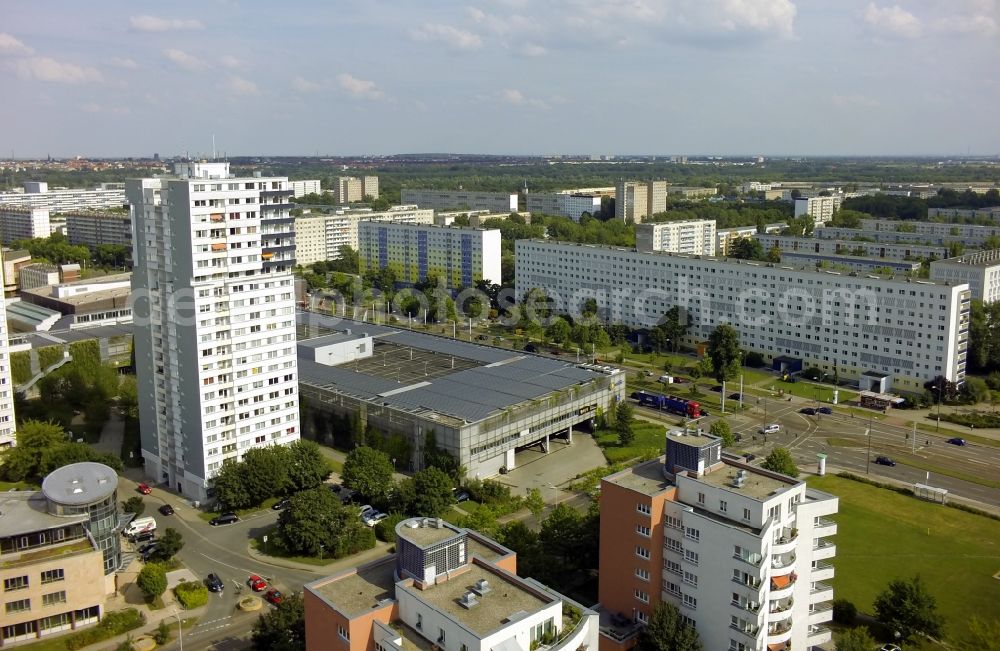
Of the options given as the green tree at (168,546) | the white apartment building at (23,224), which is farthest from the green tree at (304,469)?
the white apartment building at (23,224)

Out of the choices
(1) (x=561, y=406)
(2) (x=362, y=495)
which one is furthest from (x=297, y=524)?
(1) (x=561, y=406)

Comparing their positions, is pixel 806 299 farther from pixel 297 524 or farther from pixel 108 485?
pixel 108 485

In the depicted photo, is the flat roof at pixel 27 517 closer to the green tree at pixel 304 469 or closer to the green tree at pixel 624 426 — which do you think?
the green tree at pixel 304 469

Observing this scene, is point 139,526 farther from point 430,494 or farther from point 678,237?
point 678,237

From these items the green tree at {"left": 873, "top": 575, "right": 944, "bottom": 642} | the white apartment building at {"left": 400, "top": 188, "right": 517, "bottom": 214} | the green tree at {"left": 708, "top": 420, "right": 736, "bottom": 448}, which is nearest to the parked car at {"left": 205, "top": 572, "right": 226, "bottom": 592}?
the green tree at {"left": 873, "top": 575, "right": 944, "bottom": 642}

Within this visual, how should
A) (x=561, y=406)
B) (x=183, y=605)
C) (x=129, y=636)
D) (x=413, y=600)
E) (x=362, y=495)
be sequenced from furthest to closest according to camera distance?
(x=561, y=406) → (x=362, y=495) → (x=183, y=605) → (x=129, y=636) → (x=413, y=600)

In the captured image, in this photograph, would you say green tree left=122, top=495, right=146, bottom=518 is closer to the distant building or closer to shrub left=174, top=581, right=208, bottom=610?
shrub left=174, top=581, right=208, bottom=610

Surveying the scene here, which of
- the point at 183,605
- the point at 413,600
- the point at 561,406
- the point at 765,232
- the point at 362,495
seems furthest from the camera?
the point at 765,232

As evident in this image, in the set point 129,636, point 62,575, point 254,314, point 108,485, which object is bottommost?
point 129,636
